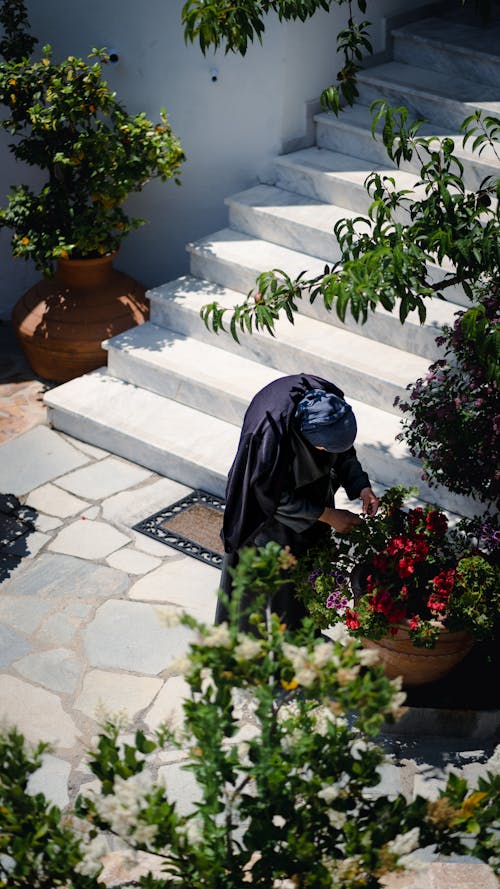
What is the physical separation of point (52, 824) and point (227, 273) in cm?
521

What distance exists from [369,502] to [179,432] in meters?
2.31

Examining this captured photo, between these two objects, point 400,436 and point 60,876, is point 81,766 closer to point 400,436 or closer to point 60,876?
point 60,876

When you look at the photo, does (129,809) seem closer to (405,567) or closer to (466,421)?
(405,567)

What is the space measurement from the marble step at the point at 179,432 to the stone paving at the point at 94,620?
0.11 metres

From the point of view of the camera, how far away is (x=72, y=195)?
7973 mm

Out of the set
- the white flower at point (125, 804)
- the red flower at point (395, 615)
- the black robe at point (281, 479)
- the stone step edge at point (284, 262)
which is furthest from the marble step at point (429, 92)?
the white flower at point (125, 804)

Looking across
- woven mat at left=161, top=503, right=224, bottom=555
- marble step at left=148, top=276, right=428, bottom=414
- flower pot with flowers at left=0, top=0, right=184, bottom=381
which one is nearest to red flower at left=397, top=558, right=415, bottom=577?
woven mat at left=161, top=503, right=224, bottom=555

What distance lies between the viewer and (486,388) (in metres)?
5.11

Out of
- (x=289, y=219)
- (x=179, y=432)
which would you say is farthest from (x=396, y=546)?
(x=289, y=219)

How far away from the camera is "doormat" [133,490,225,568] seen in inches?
244

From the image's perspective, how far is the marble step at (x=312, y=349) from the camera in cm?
657

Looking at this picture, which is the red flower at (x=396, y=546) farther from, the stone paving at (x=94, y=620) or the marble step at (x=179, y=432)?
the marble step at (x=179, y=432)

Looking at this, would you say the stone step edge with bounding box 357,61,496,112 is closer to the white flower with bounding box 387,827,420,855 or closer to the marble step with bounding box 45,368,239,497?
the marble step with bounding box 45,368,239,497

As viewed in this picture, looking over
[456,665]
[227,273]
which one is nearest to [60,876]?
[456,665]
